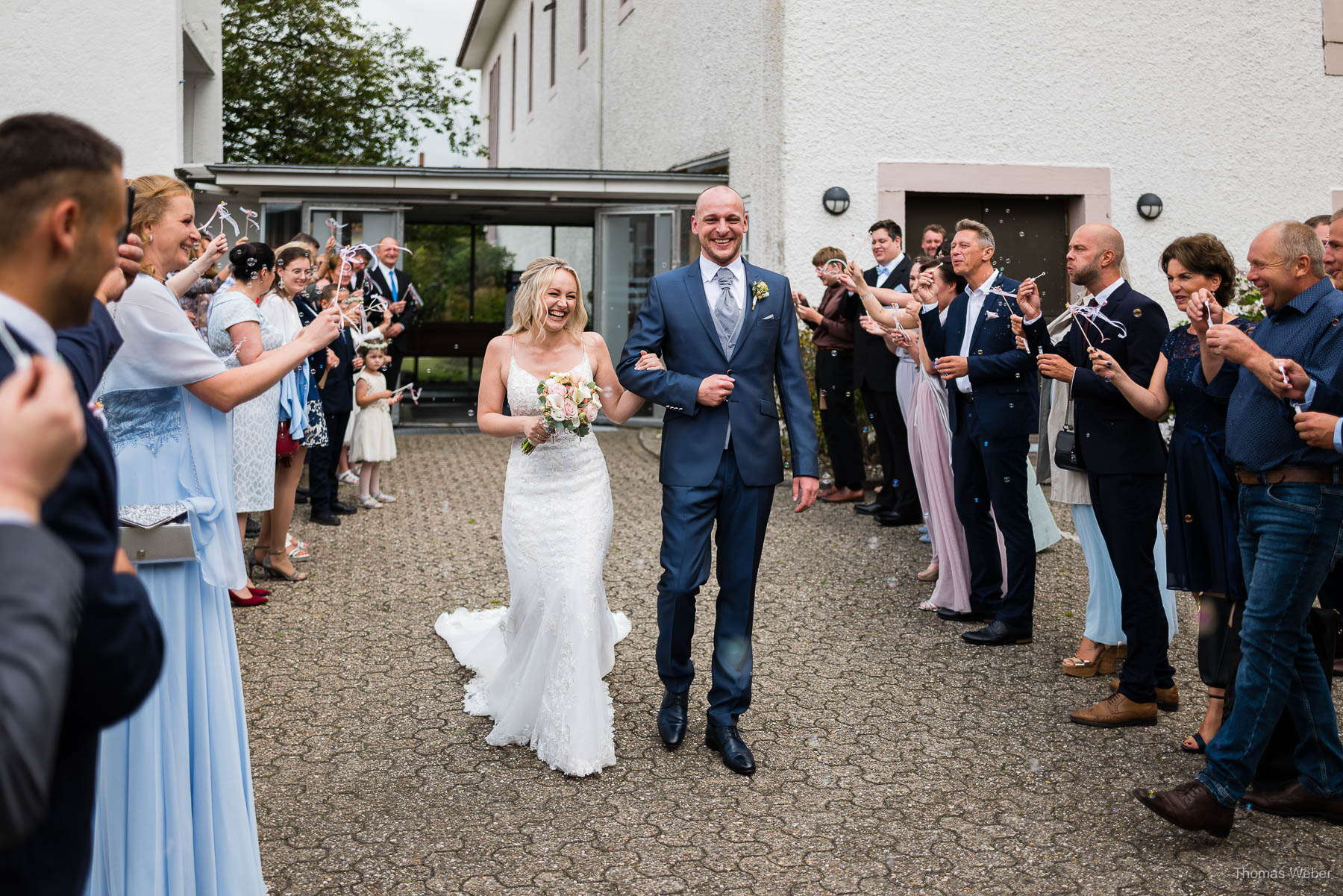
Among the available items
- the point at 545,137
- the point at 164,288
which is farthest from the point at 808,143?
the point at 545,137

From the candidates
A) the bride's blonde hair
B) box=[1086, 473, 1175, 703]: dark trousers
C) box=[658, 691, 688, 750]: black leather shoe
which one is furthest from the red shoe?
box=[1086, 473, 1175, 703]: dark trousers

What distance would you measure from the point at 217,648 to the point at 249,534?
6.70 m

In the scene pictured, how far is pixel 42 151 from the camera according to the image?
1592 millimetres

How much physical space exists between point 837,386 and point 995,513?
4.40 m

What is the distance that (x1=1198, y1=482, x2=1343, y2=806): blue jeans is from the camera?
3830 millimetres

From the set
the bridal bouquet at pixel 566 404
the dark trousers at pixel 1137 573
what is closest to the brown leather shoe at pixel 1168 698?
the dark trousers at pixel 1137 573

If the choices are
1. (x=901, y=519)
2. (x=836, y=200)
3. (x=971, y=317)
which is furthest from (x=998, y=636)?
(x=836, y=200)

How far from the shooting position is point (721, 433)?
4820 mm

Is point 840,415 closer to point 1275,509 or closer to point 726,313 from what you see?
point 726,313

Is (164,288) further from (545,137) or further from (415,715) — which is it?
(545,137)

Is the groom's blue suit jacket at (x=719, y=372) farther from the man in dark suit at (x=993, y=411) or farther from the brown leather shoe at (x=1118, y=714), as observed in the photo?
the man in dark suit at (x=993, y=411)

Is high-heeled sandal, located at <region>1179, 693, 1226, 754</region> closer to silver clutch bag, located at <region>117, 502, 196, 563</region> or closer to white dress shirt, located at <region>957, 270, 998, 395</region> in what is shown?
white dress shirt, located at <region>957, 270, 998, 395</region>

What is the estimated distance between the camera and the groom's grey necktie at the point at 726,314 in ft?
16.0

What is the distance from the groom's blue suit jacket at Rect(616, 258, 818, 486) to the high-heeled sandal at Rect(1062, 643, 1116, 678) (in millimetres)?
2080
